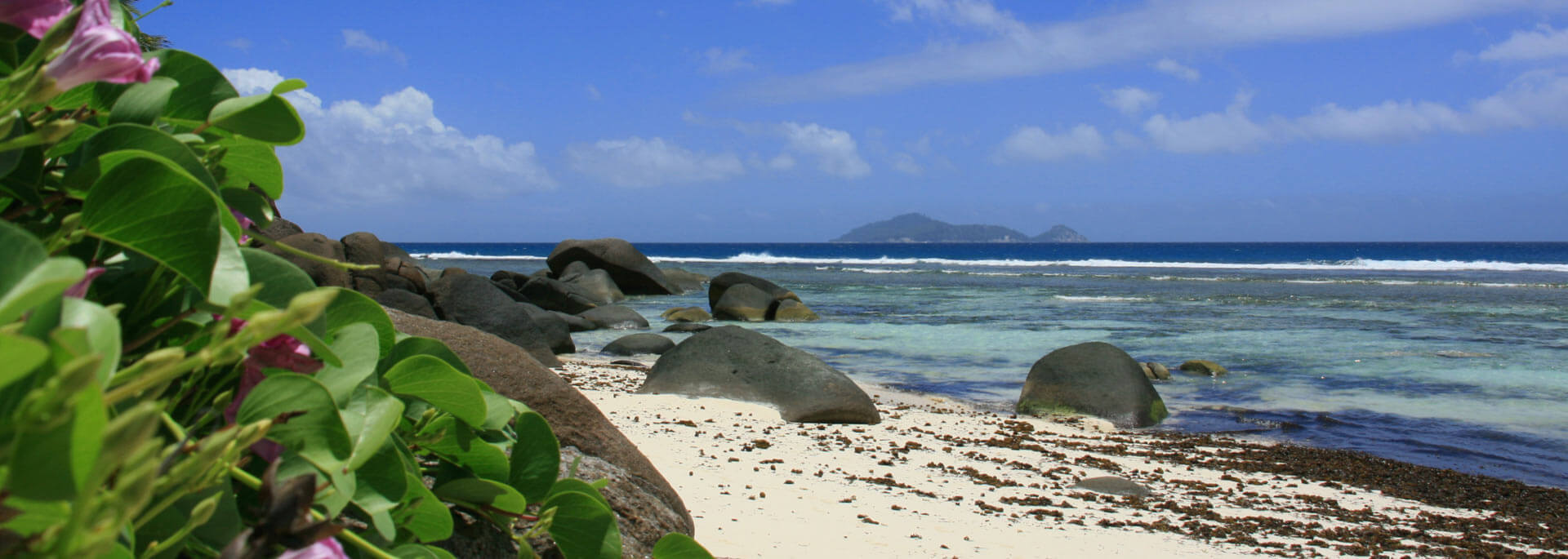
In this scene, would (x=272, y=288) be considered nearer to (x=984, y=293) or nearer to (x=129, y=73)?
(x=129, y=73)

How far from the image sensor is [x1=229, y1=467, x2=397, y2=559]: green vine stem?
0.56 metres

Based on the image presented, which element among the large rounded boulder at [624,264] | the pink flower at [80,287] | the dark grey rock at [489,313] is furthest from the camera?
the large rounded boulder at [624,264]

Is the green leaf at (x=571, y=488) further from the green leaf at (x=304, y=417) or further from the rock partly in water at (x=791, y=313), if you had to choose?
the rock partly in water at (x=791, y=313)

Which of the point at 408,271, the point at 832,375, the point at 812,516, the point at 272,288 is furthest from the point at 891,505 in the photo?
the point at 408,271

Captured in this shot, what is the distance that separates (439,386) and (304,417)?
0.74ft

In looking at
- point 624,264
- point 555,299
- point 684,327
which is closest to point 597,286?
point 624,264

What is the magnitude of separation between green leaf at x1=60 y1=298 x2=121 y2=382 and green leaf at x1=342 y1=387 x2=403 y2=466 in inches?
7.6

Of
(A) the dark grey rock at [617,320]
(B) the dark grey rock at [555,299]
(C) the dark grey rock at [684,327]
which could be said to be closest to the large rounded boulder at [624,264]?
(B) the dark grey rock at [555,299]

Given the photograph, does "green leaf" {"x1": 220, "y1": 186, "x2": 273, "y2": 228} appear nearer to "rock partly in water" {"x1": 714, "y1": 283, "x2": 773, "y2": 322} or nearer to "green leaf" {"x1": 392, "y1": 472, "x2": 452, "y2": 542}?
"green leaf" {"x1": 392, "y1": 472, "x2": 452, "y2": 542}

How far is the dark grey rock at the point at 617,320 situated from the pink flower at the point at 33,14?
17.5m

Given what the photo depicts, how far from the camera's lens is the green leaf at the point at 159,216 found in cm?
50

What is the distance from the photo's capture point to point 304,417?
1.88ft

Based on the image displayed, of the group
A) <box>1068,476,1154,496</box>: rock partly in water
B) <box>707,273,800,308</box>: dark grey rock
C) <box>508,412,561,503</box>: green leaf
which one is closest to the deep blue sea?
<box>707,273,800,308</box>: dark grey rock

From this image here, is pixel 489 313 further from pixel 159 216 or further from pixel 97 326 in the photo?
pixel 97 326
